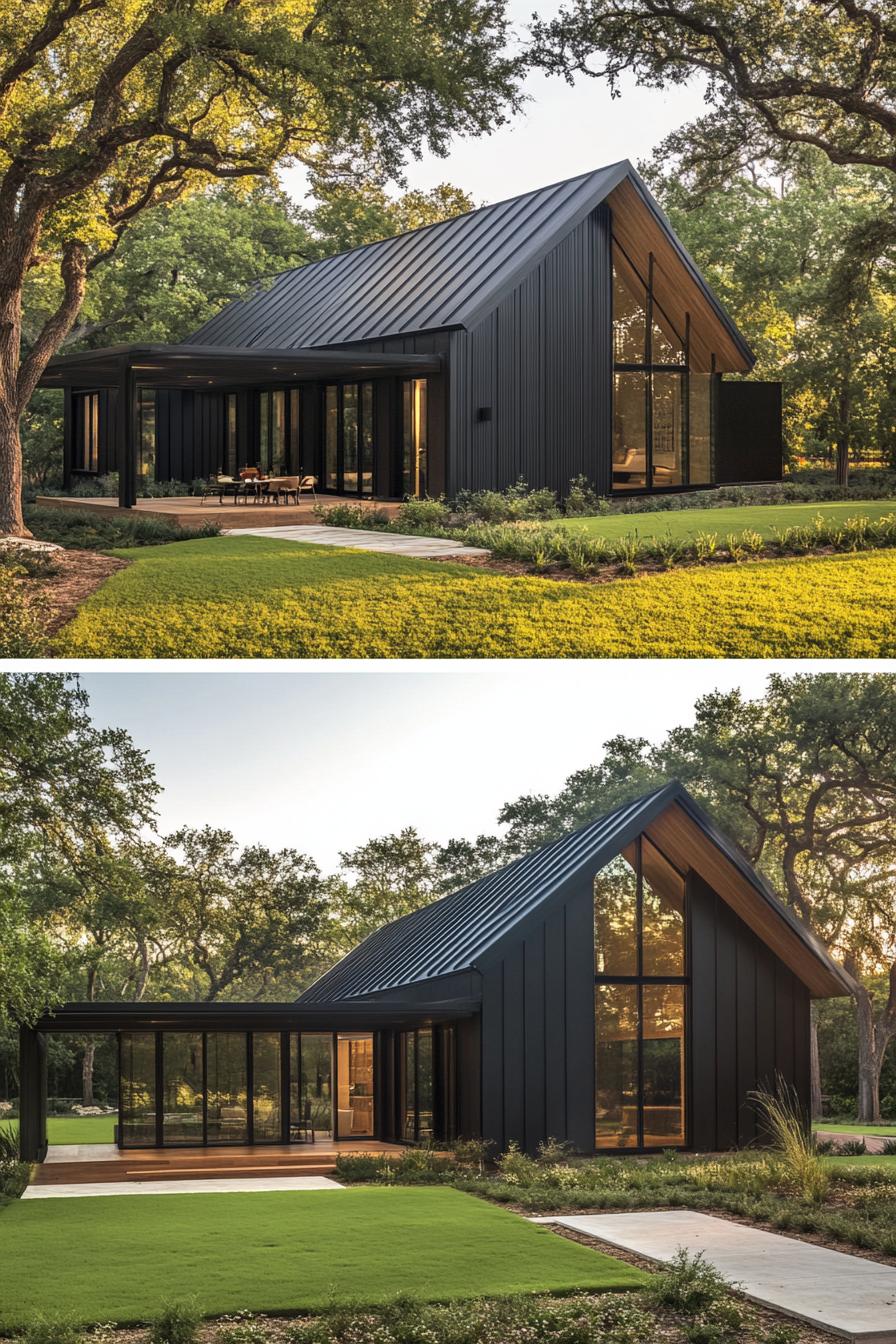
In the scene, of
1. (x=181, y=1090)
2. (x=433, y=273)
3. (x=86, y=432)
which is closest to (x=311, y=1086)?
(x=181, y=1090)

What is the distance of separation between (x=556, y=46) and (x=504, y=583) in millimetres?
13794

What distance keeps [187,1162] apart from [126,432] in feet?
Result: 36.4

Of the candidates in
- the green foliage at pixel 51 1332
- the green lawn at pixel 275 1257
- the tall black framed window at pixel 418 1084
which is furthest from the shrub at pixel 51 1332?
the tall black framed window at pixel 418 1084

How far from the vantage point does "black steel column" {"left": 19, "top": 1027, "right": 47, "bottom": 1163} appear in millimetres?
16922

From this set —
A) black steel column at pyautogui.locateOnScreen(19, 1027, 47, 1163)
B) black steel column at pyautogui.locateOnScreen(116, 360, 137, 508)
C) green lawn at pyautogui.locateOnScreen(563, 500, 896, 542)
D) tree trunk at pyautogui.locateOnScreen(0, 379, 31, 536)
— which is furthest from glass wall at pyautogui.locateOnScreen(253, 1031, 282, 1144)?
black steel column at pyautogui.locateOnScreen(116, 360, 137, 508)

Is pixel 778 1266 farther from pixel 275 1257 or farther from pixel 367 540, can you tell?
pixel 367 540

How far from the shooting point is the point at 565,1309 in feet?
25.3

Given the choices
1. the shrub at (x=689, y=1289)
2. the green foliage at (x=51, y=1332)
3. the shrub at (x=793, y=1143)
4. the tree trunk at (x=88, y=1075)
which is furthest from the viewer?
the tree trunk at (x=88, y=1075)

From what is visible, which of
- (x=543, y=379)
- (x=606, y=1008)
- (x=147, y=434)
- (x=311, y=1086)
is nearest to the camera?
(x=606, y=1008)

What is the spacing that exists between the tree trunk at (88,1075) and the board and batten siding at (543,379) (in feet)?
70.4

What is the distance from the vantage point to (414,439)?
25469 mm

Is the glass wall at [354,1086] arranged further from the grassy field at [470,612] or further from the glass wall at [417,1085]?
the grassy field at [470,612]

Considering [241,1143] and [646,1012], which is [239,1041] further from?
[646,1012]

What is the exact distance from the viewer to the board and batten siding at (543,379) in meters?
24.1
